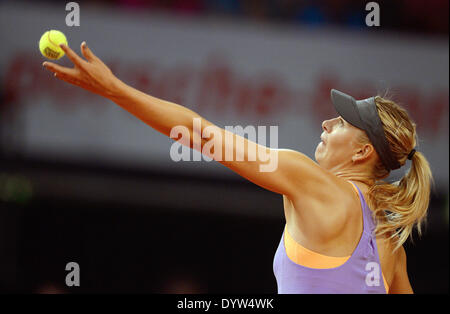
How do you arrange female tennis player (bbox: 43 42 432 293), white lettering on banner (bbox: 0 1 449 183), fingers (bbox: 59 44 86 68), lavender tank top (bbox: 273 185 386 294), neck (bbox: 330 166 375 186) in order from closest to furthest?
1. fingers (bbox: 59 44 86 68)
2. female tennis player (bbox: 43 42 432 293)
3. lavender tank top (bbox: 273 185 386 294)
4. neck (bbox: 330 166 375 186)
5. white lettering on banner (bbox: 0 1 449 183)

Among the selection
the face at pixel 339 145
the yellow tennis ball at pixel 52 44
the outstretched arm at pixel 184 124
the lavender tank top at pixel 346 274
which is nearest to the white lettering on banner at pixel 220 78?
the face at pixel 339 145

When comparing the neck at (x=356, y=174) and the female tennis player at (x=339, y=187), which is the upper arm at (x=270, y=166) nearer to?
the female tennis player at (x=339, y=187)

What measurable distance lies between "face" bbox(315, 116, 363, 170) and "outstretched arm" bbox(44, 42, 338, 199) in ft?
1.15

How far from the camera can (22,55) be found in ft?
22.8

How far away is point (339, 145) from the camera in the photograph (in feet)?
8.15

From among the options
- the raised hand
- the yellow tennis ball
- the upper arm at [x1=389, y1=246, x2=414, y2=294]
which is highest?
the yellow tennis ball

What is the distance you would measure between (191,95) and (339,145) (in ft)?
15.1

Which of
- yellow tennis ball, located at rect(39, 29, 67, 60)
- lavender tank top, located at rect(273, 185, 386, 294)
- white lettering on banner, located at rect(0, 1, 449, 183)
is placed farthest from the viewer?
white lettering on banner, located at rect(0, 1, 449, 183)

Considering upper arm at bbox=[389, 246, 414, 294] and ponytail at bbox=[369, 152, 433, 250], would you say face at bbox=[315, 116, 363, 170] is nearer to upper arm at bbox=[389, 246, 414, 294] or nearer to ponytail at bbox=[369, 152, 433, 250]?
ponytail at bbox=[369, 152, 433, 250]

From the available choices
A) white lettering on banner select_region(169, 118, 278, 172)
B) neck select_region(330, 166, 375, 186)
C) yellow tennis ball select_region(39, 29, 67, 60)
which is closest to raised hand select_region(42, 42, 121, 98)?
white lettering on banner select_region(169, 118, 278, 172)

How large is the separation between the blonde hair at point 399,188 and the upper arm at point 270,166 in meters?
0.42

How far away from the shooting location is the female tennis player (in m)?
2.00
